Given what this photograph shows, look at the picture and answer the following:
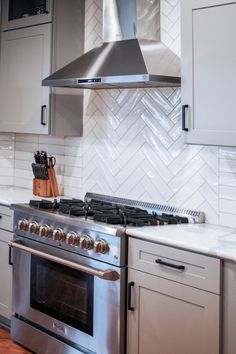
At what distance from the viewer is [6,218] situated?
12.5 feet

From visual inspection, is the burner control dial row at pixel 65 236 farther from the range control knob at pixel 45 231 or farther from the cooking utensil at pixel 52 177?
the cooking utensil at pixel 52 177

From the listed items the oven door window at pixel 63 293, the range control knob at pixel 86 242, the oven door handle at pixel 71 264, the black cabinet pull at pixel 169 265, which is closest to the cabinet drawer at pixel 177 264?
the black cabinet pull at pixel 169 265

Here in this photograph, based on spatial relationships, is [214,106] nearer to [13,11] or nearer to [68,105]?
[68,105]

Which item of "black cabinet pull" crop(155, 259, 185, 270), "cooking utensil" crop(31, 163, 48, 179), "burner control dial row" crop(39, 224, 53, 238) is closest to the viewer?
"black cabinet pull" crop(155, 259, 185, 270)

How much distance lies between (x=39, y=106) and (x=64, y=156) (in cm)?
48

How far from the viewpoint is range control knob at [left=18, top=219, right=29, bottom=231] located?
3524 millimetres

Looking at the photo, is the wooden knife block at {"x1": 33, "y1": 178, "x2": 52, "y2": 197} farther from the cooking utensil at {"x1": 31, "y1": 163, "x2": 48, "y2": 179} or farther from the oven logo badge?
the oven logo badge

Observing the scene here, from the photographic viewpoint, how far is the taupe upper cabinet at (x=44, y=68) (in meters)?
3.96

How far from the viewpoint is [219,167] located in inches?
123

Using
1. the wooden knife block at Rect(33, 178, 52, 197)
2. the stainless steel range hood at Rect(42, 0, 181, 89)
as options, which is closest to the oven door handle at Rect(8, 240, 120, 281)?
the wooden knife block at Rect(33, 178, 52, 197)

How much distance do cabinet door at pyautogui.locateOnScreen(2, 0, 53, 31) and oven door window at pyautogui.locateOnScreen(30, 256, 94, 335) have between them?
Answer: 177cm

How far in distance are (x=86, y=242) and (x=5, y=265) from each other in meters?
1.03

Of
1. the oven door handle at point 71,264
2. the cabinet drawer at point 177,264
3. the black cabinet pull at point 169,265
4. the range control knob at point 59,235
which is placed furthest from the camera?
the range control knob at point 59,235

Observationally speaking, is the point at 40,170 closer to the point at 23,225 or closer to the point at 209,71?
the point at 23,225
